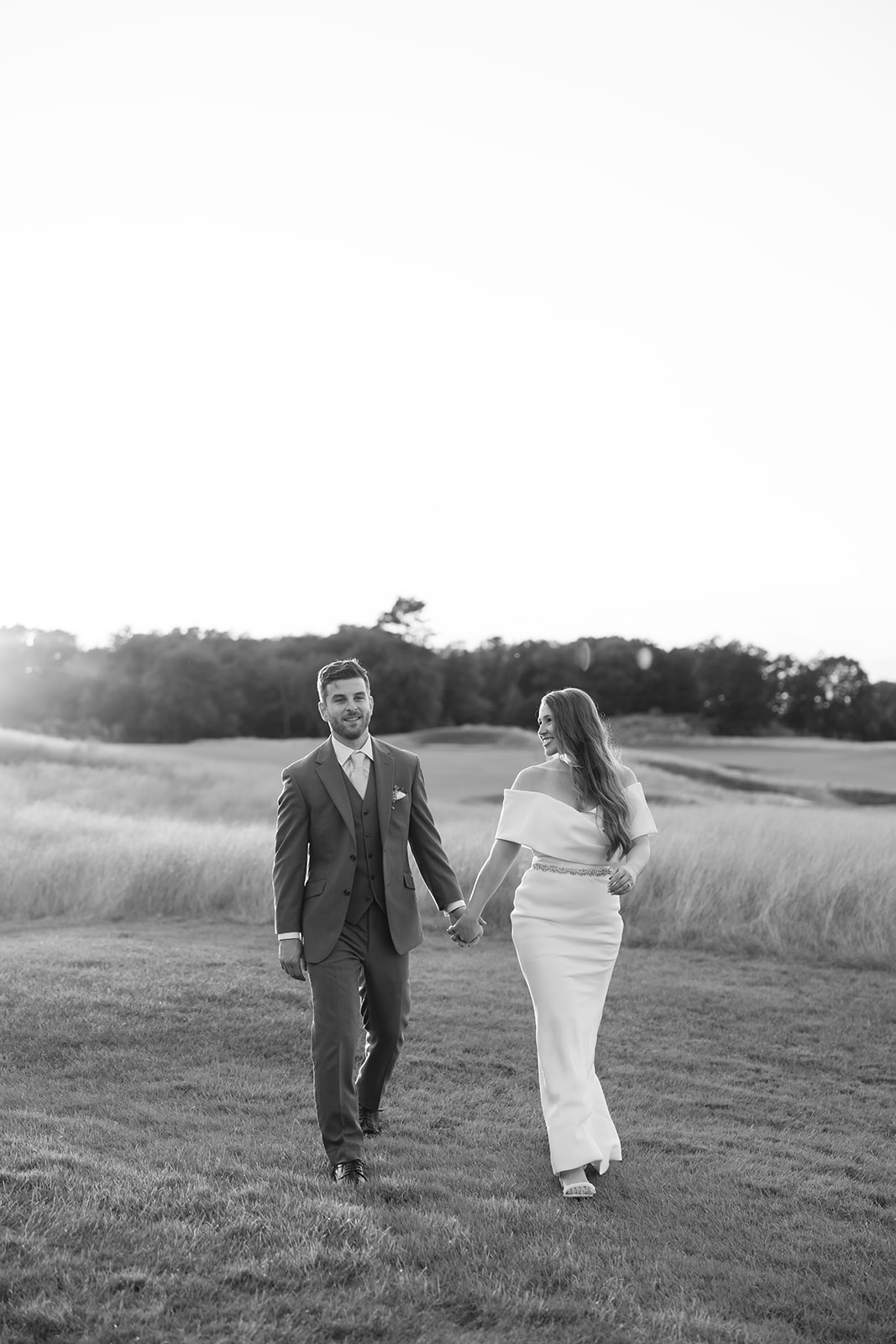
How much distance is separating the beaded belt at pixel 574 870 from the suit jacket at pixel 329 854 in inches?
23.5

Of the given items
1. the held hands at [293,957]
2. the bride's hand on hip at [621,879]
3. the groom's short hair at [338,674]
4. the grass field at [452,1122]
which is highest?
the groom's short hair at [338,674]

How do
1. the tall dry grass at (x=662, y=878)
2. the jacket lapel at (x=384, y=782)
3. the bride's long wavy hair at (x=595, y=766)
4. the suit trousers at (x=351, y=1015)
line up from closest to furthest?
the suit trousers at (x=351, y=1015) → the bride's long wavy hair at (x=595, y=766) → the jacket lapel at (x=384, y=782) → the tall dry grass at (x=662, y=878)

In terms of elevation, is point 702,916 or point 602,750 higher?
point 602,750

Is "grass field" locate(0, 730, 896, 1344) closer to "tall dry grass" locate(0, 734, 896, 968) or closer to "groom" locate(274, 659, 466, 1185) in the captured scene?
"tall dry grass" locate(0, 734, 896, 968)

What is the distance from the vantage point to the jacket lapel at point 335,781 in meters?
5.68

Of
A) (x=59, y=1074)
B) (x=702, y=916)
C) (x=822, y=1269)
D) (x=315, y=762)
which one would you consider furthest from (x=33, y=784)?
(x=822, y=1269)

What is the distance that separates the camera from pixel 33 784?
2834cm

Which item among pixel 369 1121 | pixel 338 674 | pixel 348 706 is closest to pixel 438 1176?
pixel 369 1121

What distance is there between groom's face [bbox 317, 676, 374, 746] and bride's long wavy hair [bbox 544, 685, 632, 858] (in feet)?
3.07

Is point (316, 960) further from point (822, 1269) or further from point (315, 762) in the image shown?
point (822, 1269)

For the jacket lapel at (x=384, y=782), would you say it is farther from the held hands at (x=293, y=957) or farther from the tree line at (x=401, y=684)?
the tree line at (x=401, y=684)

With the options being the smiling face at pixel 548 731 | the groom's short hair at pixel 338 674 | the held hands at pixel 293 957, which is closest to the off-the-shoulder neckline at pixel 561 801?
the smiling face at pixel 548 731

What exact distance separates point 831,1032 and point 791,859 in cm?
480

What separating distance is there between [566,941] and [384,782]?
1202 mm
